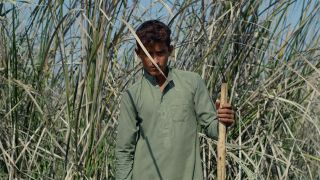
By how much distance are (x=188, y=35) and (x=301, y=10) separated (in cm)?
57

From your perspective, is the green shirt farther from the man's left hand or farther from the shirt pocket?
the man's left hand

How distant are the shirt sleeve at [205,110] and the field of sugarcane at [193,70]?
0.36 meters

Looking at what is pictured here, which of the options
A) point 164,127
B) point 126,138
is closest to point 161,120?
point 164,127

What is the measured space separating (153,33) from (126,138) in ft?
1.16

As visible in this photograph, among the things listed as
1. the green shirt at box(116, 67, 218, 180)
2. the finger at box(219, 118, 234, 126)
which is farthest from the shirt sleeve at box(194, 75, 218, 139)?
the finger at box(219, 118, 234, 126)

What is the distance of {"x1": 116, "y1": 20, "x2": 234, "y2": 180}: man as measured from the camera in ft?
7.47

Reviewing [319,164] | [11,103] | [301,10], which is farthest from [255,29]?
[11,103]

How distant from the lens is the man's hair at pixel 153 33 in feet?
7.52

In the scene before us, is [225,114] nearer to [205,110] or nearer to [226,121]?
[226,121]

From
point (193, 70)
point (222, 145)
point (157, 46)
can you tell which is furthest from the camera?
point (193, 70)

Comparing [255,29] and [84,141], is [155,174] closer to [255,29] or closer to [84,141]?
[84,141]

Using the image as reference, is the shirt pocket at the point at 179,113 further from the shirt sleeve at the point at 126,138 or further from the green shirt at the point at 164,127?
the shirt sleeve at the point at 126,138

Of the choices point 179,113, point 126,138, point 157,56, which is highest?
point 157,56

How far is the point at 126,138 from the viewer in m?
2.36
